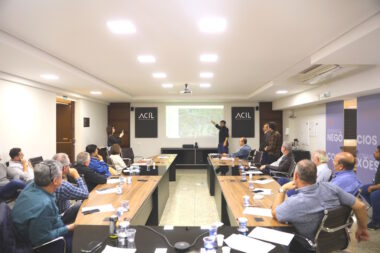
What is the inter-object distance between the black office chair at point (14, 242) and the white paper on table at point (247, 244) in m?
1.17

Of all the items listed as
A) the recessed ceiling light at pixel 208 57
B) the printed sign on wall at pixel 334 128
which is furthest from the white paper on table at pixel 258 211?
the printed sign on wall at pixel 334 128

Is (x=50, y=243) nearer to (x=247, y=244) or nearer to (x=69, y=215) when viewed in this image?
(x=69, y=215)

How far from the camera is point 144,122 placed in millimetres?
10445

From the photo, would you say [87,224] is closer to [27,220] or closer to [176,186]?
[27,220]

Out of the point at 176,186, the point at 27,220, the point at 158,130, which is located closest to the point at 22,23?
the point at 27,220

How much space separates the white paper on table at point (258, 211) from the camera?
2.34m

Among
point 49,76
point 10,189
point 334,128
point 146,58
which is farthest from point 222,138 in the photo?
point 10,189

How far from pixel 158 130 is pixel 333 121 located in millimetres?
6219

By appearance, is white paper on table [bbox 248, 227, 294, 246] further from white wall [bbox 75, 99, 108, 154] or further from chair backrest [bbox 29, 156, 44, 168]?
white wall [bbox 75, 99, 108, 154]

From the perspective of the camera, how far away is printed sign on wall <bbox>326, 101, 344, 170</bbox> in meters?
6.40

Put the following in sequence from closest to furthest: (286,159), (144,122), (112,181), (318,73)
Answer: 1. (112,181)
2. (286,159)
3. (318,73)
4. (144,122)

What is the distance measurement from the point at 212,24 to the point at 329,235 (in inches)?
88.8

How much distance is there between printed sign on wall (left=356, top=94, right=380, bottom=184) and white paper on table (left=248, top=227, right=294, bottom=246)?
13.5 ft

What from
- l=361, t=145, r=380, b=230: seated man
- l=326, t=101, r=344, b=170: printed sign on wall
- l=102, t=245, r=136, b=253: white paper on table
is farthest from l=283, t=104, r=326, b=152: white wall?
l=102, t=245, r=136, b=253: white paper on table
